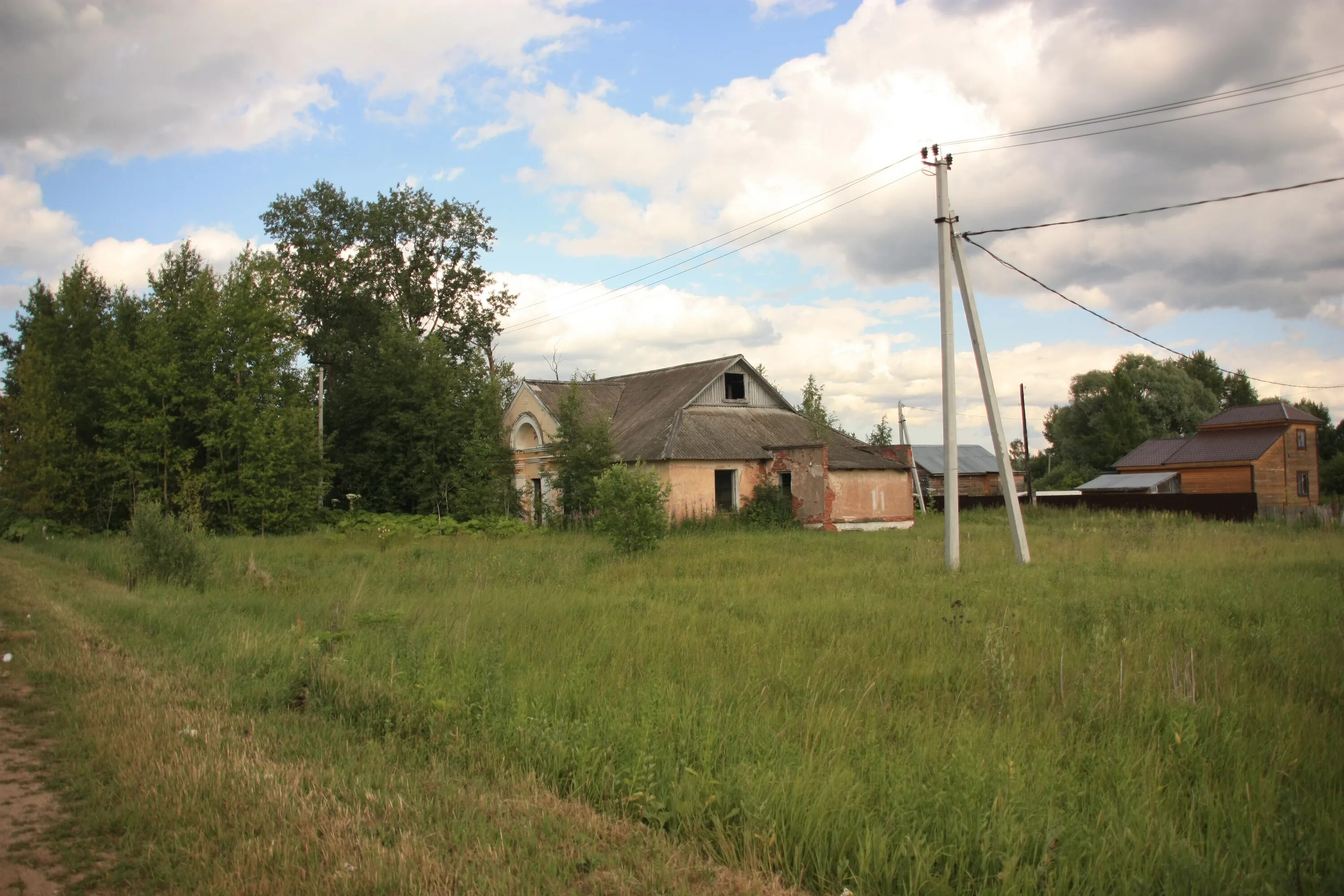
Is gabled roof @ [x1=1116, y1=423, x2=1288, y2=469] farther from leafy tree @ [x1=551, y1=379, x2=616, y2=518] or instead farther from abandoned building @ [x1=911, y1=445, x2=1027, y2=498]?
leafy tree @ [x1=551, y1=379, x2=616, y2=518]

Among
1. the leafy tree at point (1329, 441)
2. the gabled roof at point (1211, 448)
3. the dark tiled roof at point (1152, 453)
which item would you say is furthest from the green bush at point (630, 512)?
the leafy tree at point (1329, 441)

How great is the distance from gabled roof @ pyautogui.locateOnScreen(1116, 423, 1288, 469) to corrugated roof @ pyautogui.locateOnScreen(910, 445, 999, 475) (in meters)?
10.4

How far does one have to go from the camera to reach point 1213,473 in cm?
4450

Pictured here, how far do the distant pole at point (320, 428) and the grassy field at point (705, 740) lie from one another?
15.8 meters

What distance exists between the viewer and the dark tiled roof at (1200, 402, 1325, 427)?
1688 inches

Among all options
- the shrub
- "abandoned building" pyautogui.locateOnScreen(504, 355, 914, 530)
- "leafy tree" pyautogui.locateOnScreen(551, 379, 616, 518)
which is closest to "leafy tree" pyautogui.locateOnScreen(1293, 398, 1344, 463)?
"abandoned building" pyautogui.locateOnScreen(504, 355, 914, 530)

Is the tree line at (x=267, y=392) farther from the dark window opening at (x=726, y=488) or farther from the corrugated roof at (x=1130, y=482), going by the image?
the corrugated roof at (x=1130, y=482)

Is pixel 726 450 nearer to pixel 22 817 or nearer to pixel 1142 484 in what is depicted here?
pixel 22 817

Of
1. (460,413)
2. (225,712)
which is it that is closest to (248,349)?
(460,413)

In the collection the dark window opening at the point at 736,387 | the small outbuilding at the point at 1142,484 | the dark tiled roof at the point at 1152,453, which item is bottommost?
the small outbuilding at the point at 1142,484

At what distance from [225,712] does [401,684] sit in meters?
1.22

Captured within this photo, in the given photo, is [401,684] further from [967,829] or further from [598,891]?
[967,829]

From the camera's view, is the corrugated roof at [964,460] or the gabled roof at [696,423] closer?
the gabled roof at [696,423]

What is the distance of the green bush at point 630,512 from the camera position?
16.5 metres
